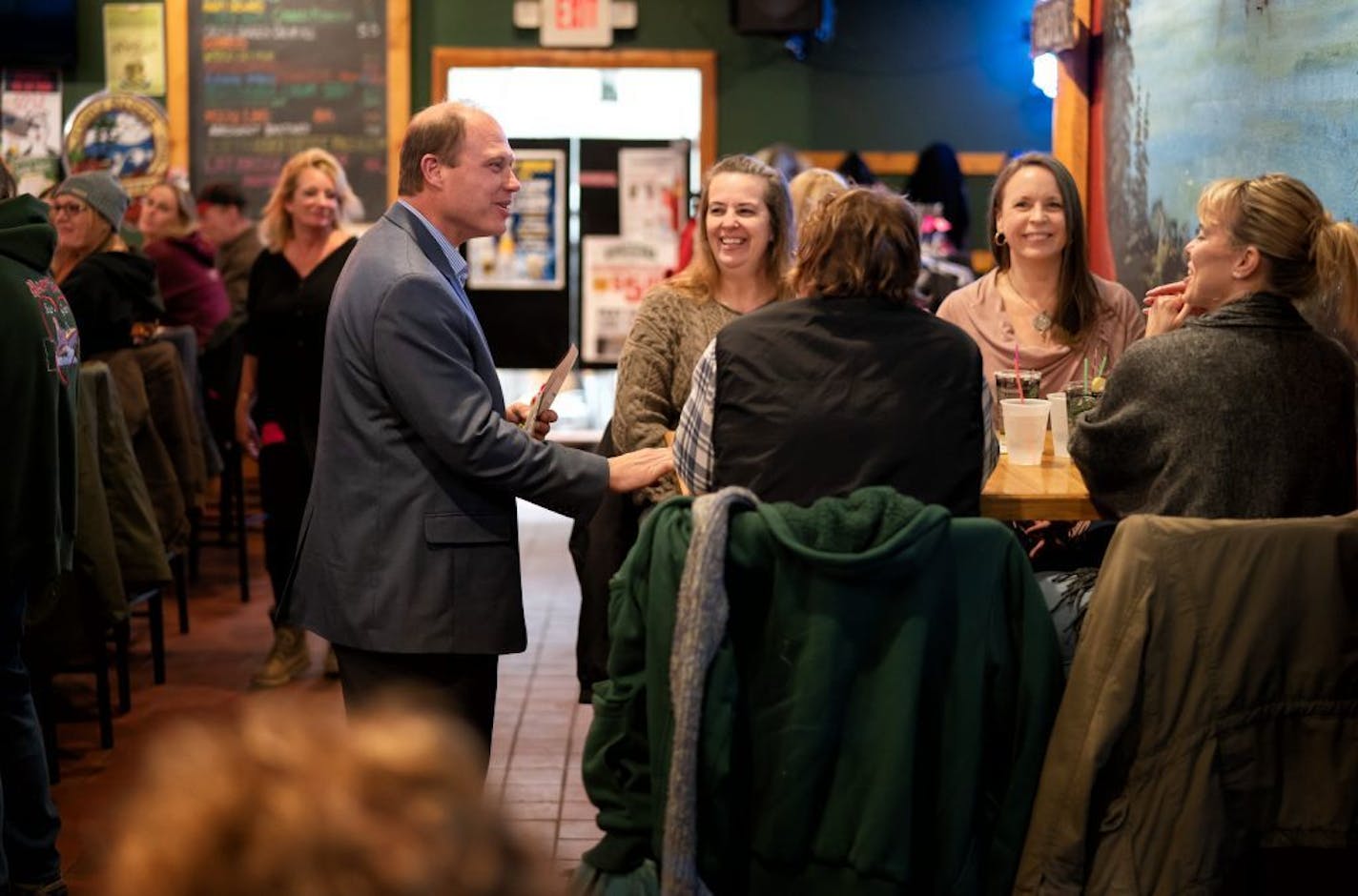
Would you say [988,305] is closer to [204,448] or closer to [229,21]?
[204,448]

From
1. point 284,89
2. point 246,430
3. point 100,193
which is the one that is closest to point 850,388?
point 246,430

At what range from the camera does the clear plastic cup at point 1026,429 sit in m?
3.17

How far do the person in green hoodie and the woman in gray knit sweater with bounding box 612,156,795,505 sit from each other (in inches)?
44.7

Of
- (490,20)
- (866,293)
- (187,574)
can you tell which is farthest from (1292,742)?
(490,20)

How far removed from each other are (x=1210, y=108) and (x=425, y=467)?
246 centimetres

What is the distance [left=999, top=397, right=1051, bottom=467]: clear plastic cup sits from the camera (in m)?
3.17

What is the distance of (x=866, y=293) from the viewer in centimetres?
257

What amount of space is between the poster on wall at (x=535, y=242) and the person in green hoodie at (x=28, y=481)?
595 centimetres

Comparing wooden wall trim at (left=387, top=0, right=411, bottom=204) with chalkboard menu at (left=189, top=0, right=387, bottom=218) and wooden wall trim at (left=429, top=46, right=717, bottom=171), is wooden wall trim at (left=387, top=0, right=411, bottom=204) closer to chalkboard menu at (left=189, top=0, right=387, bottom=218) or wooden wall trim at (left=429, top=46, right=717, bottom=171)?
chalkboard menu at (left=189, top=0, right=387, bottom=218)

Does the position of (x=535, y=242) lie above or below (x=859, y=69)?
below

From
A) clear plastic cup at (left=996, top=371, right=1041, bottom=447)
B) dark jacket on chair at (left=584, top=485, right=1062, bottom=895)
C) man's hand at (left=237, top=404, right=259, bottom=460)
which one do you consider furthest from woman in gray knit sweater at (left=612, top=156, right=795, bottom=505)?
man's hand at (left=237, top=404, right=259, bottom=460)

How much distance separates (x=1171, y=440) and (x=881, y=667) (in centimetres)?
67

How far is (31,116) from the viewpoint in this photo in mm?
9016

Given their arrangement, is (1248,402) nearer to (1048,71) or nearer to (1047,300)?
(1047,300)
